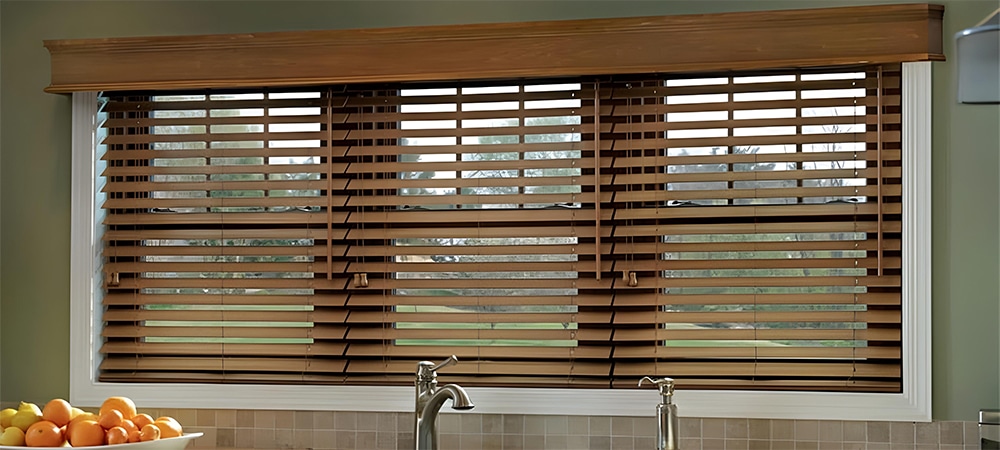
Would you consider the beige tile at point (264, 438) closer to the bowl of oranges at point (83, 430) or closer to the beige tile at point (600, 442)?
the bowl of oranges at point (83, 430)

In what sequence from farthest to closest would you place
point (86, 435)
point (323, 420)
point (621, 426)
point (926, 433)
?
point (323, 420) < point (621, 426) < point (926, 433) < point (86, 435)

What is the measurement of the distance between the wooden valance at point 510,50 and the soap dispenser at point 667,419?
0.81m

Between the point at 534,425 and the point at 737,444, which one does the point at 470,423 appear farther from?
the point at 737,444

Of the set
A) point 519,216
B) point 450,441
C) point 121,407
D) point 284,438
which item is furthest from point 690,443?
point 121,407

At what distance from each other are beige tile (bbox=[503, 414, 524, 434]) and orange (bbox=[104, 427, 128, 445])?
3.13 ft

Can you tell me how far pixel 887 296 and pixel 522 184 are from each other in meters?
0.99

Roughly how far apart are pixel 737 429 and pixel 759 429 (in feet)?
0.18

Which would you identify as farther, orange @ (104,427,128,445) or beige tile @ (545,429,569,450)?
beige tile @ (545,429,569,450)

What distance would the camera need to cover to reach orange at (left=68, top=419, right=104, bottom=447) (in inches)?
80.8

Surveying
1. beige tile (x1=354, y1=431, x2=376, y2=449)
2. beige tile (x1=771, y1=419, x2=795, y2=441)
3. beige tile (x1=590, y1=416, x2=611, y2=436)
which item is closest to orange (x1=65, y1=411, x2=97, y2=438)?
beige tile (x1=354, y1=431, x2=376, y2=449)

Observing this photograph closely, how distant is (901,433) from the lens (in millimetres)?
2275

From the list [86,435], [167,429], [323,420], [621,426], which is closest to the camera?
[86,435]

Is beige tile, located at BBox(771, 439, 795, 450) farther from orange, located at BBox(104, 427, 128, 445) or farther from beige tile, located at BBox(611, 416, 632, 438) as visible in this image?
orange, located at BBox(104, 427, 128, 445)

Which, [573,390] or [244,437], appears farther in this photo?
[244,437]
